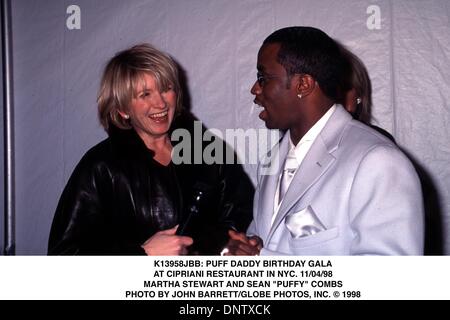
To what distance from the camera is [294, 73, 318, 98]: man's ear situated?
1364 millimetres

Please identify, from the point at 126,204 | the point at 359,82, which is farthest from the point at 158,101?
the point at 359,82

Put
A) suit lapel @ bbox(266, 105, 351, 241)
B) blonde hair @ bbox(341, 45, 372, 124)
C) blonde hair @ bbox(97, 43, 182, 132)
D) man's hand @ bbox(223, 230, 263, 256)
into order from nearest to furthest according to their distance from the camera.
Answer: suit lapel @ bbox(266, 105, 351, 241) < man's hand @ bbox(223, 230, 263, 256) < blonde hair @ bbox(97, 43, 182, 132) < blonde hair @ bbox(341, 45, 372, 124)

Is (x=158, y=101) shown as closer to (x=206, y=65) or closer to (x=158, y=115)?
(x=158, y=115)

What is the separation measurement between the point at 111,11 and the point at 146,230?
1.15 meters

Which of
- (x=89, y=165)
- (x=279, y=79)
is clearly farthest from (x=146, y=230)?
(x=279, y=79)

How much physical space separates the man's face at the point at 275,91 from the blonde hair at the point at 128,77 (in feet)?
1.17

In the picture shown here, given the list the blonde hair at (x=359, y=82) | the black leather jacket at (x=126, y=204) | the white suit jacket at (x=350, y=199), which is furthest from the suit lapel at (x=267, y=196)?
the blonde hair at (x=359, y=82)

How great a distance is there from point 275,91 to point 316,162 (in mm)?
271

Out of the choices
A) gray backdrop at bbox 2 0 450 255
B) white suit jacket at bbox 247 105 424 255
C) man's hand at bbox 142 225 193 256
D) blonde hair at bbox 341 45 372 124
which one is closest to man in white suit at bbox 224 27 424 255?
white suit jacket at bbox 247 105 424 255

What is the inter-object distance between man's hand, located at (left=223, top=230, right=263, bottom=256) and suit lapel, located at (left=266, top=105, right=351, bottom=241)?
72mm

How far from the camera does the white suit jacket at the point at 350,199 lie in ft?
3.56

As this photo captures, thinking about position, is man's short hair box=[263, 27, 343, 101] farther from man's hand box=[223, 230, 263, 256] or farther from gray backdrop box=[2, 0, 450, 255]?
gray backdrop box=[2, 0, 450, 255]

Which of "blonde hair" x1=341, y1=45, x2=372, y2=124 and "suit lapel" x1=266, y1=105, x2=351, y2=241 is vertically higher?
"blonde hair" x1=341, y1=45, x2=372, y2=124
